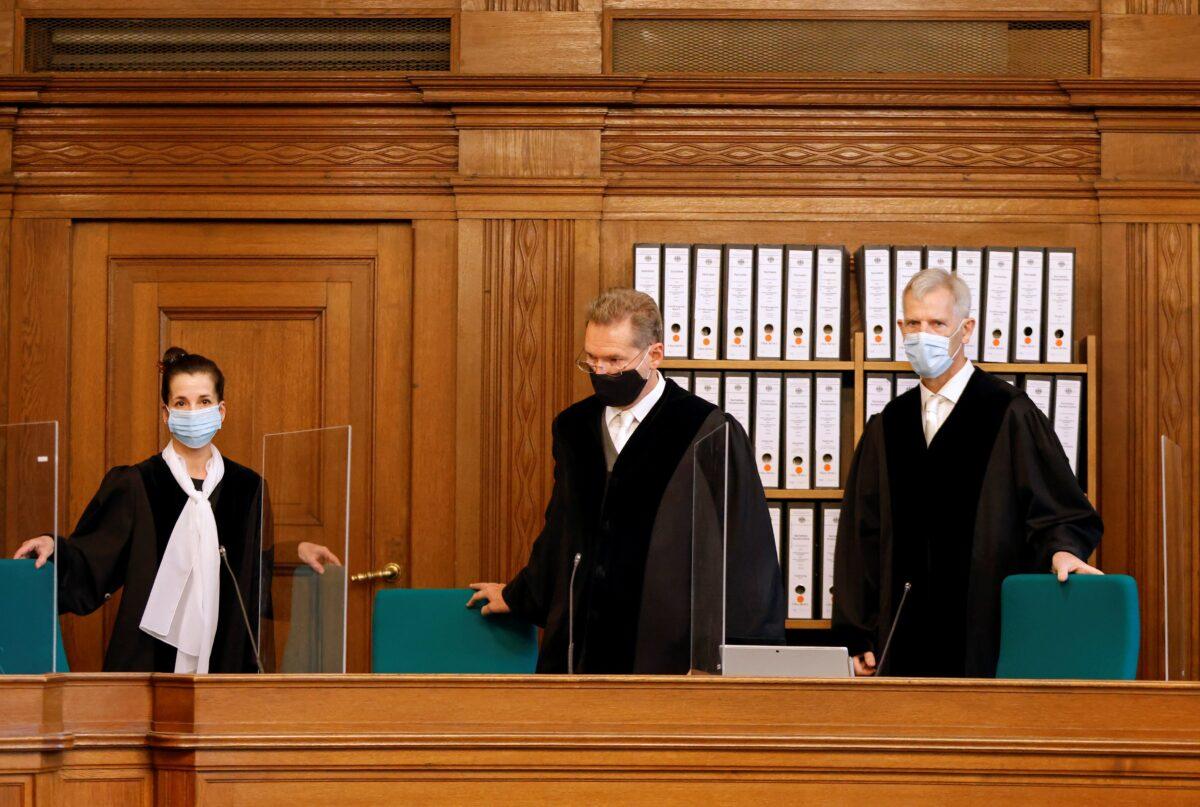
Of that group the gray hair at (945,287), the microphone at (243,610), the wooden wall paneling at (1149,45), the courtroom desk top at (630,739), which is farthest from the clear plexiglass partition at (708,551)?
the wooden wall paneling at (1149,45)

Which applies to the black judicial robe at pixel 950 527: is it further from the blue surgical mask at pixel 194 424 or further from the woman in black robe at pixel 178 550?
the blue surgical mask at pixel 194 424

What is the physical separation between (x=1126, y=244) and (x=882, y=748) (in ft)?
8.89

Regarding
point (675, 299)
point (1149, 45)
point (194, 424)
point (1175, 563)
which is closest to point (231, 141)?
point (194, 424)

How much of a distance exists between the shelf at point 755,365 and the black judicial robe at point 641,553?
2.83 ft

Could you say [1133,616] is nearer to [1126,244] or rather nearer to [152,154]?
[1126,244]

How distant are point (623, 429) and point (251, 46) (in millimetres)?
1971

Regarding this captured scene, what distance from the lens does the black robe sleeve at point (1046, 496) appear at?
363 cm

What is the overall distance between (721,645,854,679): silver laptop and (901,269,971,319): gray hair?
1421 mm

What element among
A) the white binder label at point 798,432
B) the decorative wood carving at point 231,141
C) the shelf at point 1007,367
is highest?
Result: the decorative wood carving at point 231,141

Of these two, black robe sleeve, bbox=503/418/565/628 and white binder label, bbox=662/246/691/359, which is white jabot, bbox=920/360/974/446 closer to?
white binder label, bbox=662/246/691/359

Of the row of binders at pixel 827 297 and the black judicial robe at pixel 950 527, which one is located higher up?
the row of binders at pixel 827 297

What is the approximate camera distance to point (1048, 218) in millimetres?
4750

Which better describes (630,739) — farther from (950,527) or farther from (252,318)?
(252,318)

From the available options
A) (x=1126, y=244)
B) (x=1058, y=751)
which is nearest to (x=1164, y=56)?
(x=1126, y=244)
